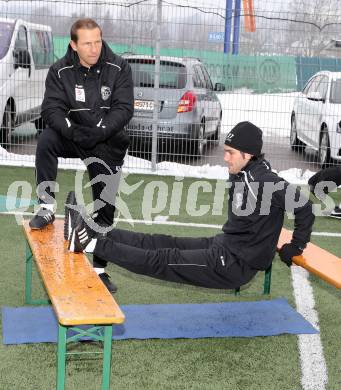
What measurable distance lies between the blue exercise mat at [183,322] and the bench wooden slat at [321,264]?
47 cm

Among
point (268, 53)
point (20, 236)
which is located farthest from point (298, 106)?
point (20, 236)

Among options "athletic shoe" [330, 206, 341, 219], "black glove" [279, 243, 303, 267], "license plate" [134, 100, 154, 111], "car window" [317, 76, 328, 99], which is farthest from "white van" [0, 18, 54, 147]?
"black glove" [279, 243, 303, 267]

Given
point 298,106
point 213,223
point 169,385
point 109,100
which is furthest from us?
point 298,106

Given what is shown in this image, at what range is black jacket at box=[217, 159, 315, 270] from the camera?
217 inches

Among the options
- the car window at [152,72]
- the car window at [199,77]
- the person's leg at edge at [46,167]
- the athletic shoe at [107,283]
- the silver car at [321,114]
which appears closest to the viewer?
the person's leg at edge at [46,167]

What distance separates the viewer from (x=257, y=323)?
606 cm

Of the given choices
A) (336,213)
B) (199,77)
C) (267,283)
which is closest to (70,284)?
(267,283)

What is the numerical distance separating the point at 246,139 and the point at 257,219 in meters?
0.56

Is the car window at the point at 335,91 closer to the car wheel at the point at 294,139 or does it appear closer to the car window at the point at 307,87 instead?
the car window at the point at 307,87

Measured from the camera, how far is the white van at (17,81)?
13.4m

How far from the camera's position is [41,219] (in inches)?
251

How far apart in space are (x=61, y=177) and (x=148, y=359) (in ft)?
23.6

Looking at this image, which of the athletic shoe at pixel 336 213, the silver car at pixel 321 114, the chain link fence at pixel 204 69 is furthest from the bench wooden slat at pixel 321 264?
the silver car at pixel 321 114

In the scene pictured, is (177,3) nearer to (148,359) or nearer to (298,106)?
(298,106)
